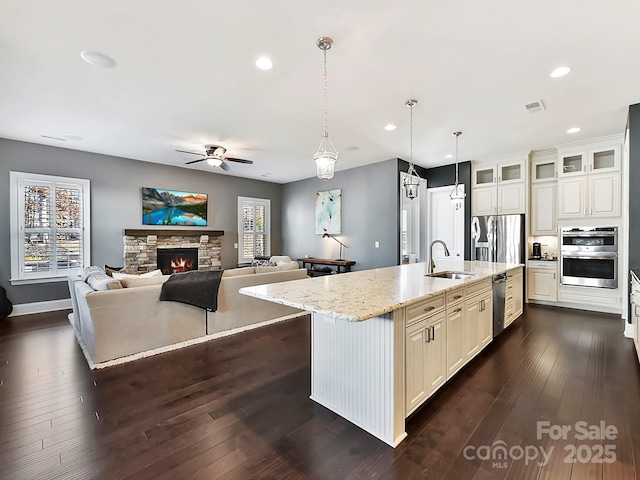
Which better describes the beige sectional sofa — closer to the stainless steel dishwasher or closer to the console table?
the console table

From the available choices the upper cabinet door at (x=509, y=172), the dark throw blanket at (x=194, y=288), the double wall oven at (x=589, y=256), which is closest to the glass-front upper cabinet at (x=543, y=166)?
the upper cabinet door at (x=509, y=172)

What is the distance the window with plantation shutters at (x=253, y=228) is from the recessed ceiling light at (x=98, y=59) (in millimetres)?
5076

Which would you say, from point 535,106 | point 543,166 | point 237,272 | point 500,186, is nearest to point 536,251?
point 500,186

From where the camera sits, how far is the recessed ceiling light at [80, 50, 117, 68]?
2.59 m

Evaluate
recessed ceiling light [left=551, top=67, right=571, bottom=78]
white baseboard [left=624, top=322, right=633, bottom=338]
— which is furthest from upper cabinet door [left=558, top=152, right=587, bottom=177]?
recessed ceiling light [left=551, top=67, right=571, bottom=78]

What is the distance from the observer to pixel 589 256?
4.89 metres

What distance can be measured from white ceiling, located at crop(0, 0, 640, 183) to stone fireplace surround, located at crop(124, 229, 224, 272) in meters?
2.02

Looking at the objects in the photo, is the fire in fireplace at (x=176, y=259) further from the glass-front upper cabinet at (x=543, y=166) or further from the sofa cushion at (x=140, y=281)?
the glass-front upper cabinet at (x=543, y=166)

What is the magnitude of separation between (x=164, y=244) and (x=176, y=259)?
42 cm

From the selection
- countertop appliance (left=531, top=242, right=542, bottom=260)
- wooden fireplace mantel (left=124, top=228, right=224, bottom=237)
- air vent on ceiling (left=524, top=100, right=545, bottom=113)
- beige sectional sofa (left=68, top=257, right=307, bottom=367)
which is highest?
air vent on ceiling (left=524, top=100, right=545, bottom=113)

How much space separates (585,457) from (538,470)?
36 centimetres

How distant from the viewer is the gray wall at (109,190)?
4.92 m

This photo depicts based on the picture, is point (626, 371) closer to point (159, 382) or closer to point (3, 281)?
point (159, 382)

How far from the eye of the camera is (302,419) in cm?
212
